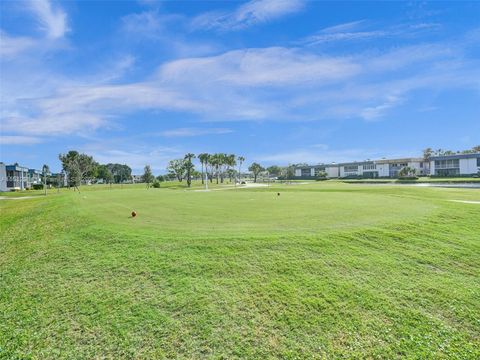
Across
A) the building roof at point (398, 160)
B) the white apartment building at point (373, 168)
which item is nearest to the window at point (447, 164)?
the white apartment building at point (373, 168)

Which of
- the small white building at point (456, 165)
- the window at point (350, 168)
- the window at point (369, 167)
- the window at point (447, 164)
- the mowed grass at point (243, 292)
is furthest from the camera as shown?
the window at point (350, 168)

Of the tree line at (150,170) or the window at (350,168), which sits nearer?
the tree line at (150,170)

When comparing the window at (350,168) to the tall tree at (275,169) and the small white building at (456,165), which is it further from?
the tall tree at (275,169)

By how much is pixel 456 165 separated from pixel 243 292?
336 feet

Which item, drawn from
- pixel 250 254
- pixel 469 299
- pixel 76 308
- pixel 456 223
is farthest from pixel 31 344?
pixel 456 223

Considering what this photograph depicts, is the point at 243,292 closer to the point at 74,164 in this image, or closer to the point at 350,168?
the point at 74,164

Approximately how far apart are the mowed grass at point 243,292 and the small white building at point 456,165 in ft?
297

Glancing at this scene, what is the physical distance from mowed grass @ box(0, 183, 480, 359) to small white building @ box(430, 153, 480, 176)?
90460mm

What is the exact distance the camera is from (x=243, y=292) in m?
5.64

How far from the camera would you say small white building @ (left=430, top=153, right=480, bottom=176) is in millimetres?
81375

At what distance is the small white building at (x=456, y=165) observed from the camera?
8138cm

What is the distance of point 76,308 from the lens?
5406 mm

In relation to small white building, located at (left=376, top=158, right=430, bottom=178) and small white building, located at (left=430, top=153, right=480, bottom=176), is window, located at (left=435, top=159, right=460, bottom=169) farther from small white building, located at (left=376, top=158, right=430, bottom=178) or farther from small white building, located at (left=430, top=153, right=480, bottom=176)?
small white building, located at (left=376, top=158, right=430, bottom=178)

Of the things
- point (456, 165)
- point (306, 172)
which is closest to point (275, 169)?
point (306, 172)
